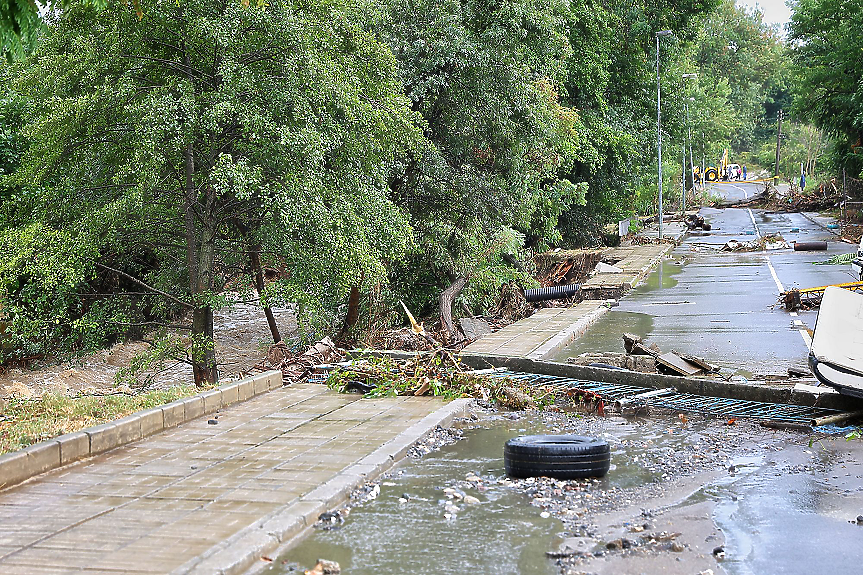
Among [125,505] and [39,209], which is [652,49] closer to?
[39,209]

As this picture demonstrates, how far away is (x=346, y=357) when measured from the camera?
43.1 ft

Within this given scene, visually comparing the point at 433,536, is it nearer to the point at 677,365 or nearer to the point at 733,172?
the point at 677,365

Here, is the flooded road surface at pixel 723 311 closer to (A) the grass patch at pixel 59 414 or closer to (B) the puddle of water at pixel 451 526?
(B) the puddle of water at pixel 451 526

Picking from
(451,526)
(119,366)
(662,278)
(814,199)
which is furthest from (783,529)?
(814,199)

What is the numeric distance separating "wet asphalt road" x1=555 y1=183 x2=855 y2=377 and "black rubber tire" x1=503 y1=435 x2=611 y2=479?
6036mm

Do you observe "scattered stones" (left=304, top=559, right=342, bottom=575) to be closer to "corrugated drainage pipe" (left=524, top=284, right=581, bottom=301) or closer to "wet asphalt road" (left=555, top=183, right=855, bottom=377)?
"wet asphalt road" (left=555, top=183, right=855, bottom=377)

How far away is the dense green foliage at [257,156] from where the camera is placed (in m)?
13.0

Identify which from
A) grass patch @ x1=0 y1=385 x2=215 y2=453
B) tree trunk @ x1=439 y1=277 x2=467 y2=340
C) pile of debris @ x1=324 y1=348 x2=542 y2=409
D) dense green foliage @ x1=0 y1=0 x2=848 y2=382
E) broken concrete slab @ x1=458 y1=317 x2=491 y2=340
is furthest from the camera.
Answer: broken concrete slab @ x1=458 y1=317 x2=491 y2=340

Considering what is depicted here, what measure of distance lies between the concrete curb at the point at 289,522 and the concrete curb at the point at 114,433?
2.17m

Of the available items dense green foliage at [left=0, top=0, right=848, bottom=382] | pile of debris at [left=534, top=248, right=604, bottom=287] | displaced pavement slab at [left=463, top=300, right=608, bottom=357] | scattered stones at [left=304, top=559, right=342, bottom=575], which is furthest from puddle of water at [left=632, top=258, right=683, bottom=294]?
scattered stones at [left=304, top=559, right=342, bottom=575]

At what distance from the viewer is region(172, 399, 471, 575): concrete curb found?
16.1 feet

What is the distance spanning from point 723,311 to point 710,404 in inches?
417

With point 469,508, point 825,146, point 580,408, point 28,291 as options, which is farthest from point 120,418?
point 825,146

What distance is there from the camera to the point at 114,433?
306 inches
